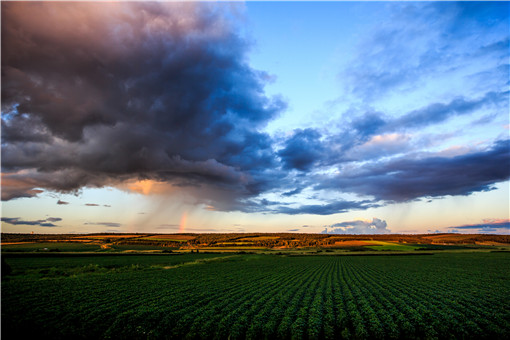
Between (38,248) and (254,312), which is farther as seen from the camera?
(38,248)

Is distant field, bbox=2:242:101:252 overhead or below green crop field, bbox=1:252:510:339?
below

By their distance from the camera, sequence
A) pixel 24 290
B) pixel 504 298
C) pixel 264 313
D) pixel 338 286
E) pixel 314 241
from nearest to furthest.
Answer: pixel 264 313 < pixel 504 298 < pixel 24 290 < pixel 338 286 < pixel 314 241

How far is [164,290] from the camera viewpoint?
30.7m

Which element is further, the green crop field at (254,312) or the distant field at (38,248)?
the distant field at (38,248)

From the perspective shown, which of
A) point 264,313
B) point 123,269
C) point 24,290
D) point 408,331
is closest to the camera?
point 408,331

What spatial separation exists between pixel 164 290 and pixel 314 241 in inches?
7112

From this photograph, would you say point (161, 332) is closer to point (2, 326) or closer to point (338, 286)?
point (2, 326)

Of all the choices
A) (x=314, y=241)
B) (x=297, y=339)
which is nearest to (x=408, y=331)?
(x=297, y=339)

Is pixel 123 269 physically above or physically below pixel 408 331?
below

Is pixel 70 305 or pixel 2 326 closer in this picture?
pixel 2 326

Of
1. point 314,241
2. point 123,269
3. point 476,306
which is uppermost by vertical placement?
point 476,306

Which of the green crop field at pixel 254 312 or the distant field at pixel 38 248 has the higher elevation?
the green crop field at pixel 254 312

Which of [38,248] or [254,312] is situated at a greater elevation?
[254,312]

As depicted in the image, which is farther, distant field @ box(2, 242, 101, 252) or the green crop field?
distant field @ box(2, 242, 101, 252)
